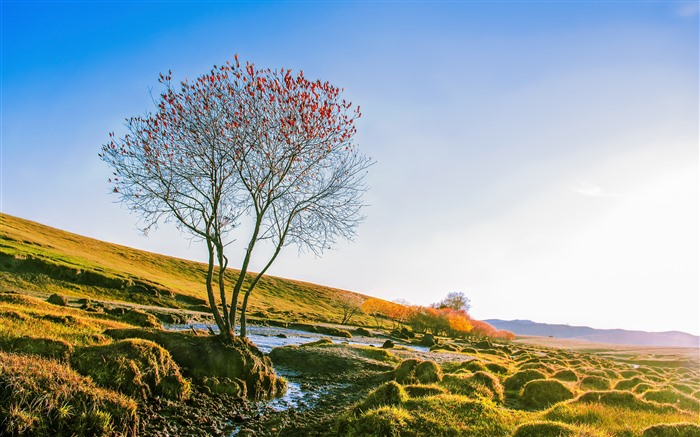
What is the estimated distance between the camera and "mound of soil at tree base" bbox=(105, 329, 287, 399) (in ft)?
44.3

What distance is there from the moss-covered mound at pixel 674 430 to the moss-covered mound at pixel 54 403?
12.6 m

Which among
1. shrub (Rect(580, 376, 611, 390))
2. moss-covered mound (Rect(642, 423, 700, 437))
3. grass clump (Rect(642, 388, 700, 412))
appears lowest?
shrub (Rect(580, 376, 611, 390))

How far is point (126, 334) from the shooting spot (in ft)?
48.1

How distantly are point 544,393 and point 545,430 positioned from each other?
807 cm

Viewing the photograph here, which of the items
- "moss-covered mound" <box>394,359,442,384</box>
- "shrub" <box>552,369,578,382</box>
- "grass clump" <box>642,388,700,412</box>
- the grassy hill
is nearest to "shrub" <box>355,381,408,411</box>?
"moss-covered mound" <box>394,359,442,384</box>

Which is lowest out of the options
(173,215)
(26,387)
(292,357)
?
(292,357)

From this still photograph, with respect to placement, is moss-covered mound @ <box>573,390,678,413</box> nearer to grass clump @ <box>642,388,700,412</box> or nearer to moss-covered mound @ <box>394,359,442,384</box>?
grass clump @ <box>642,388,700,412</box>

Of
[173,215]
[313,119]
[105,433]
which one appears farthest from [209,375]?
[313,119]

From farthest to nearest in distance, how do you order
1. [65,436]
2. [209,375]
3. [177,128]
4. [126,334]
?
1. [177,128]
2. [126,334]
3. [209,375]
4. [65,436]

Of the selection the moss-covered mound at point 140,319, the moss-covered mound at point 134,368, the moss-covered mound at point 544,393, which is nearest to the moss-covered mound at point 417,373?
the moss-covered mound at point 544,393

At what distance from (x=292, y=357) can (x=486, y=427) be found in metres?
15.8

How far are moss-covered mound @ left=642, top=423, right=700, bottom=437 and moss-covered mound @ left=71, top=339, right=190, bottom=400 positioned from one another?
1281 centimetres

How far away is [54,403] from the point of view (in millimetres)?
8039

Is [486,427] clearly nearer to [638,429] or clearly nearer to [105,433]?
[638,429]
